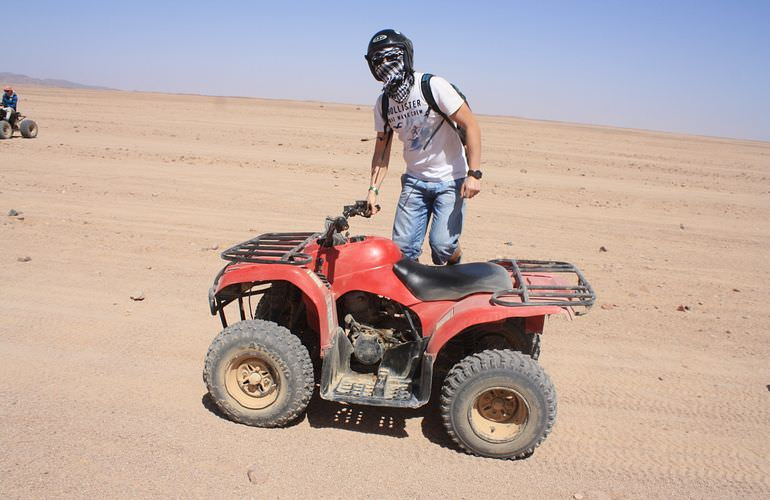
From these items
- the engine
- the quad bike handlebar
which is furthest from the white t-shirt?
the engine

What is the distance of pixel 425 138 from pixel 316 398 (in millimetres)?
2005

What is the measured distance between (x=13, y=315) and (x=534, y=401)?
14.7ft

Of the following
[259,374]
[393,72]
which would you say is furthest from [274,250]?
[393,72]

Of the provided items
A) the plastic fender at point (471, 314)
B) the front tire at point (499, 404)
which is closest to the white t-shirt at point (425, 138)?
the plastic fender at point (471, 314)

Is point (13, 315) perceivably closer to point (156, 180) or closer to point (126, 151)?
point (156, 180)

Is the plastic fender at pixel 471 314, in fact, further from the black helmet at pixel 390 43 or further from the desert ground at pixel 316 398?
the black helmet at pixel 390 43

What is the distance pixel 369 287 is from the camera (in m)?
3.91

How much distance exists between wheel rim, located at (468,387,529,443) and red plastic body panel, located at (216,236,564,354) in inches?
16.8

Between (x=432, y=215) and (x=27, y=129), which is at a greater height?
(x=432, y=215)

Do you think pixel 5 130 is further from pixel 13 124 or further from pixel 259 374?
pixel 259 374

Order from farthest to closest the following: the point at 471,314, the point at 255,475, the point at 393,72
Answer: the point at 393,72 → the point at 471,314 → the point at 255,475

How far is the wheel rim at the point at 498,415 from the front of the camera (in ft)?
12.0

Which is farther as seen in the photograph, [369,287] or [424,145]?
[424,145]

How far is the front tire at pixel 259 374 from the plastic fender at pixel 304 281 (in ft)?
0.72
